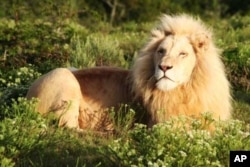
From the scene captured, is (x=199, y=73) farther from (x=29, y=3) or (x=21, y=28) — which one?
(x=29, y=3)

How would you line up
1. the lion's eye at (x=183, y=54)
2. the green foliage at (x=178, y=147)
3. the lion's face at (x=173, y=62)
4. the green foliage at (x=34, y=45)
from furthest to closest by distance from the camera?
1. the green foliage at (x=34, y=45)
2. the lion's eye at (x=183, y=54)
3. the lion's face at (x=173, y=62)
4. the green foliage at (x=178, y=147)

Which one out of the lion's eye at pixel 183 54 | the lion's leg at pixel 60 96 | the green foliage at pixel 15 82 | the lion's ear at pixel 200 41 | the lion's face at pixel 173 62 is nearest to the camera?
the lion's face at pixel 173 62

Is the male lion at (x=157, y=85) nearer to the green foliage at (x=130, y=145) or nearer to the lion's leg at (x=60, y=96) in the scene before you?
the lion's leg at (x=60, y=96)

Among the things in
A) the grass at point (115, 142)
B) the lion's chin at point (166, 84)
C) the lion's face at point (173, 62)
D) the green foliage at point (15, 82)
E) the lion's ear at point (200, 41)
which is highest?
the lion's ear at point (200, 41)

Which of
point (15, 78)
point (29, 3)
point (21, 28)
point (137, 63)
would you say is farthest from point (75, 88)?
point (29, 3)

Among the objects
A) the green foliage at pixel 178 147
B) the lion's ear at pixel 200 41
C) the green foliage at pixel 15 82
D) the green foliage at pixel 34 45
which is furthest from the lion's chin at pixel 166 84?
the green foliage at pixel 34 45

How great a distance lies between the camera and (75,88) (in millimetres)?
7121

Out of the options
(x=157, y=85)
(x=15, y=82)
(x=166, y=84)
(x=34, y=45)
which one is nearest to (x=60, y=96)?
(x=157, y=85)

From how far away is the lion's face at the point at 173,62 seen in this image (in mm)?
6400

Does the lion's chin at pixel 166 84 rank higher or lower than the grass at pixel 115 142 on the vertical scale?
higher

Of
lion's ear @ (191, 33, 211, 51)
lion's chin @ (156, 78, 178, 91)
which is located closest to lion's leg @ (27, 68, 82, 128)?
lion's chin @ (156, 78, 178, 91)

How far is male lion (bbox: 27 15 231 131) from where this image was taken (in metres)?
6.62

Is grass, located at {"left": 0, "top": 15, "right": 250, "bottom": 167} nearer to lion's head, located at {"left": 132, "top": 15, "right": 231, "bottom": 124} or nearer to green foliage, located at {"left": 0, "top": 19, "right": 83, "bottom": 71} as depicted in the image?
lion's head, located at {"left": 132, "top": 15, "right": 231, "bottom": 124}

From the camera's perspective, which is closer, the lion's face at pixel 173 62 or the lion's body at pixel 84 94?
the lion's face at pixel 173 62
